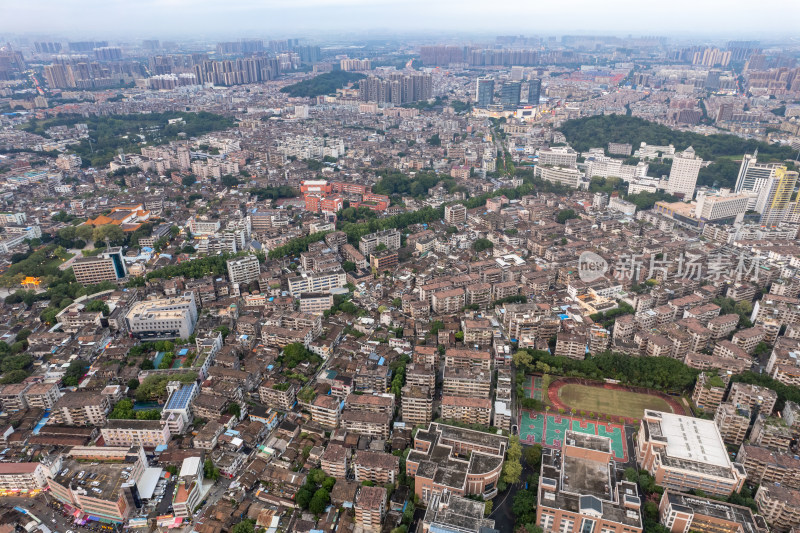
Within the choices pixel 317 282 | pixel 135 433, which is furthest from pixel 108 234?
pixel 135 433

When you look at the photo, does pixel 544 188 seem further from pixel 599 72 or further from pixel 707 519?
pixel 599 72

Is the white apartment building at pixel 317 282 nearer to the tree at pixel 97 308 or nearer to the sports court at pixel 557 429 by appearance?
the tree at pixel 97 308

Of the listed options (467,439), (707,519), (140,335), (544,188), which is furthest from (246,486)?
(544,188)

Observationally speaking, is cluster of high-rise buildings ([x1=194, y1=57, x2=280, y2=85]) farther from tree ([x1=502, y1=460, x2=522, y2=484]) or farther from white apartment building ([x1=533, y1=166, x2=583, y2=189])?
tree ([x1=502, y1=460, x2=522, y2=484])

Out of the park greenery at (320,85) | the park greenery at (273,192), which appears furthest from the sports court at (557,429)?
the park greenery at (320,85)

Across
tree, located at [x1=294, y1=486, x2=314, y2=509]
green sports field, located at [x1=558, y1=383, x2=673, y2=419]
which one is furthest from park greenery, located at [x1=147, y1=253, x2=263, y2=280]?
green sports field, located at [x1=558, y1=383, x2=673, y2=419]

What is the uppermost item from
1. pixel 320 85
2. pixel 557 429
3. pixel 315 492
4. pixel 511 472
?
pixel 320 85

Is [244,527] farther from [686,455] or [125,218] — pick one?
[125,218]
